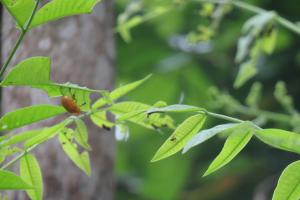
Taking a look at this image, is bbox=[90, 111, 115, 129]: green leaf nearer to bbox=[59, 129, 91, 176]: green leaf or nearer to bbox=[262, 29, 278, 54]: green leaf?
bbox=[59, 129, 91, 176]: green leaf

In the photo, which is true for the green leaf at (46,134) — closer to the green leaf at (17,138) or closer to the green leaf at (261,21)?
the green leaf at (17,138)

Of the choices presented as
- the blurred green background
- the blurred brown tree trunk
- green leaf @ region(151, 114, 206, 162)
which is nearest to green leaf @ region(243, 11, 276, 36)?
the blurred brown tree trunk

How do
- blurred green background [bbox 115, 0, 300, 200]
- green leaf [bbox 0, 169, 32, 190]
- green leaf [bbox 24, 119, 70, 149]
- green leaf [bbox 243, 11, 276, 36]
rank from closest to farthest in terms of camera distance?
green leaf [bbox 0, 169, 32, 190] → green leaf [bbox 24, 119, 70, 149] → green leaf [bbox 243, 11, 276, 36] → blurred green background [bbox 115, 0, 300, 200]

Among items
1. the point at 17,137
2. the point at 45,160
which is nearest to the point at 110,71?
the point at 45,160

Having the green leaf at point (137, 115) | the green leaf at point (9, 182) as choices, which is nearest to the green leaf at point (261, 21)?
the green leaf at point (137, 115)

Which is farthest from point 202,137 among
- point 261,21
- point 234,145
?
point 261,21
